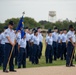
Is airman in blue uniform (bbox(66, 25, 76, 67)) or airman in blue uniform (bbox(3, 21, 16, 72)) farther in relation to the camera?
airman in blue uniform (bbox(66, 25, 76, 67))

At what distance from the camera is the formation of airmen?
1380 centimetres

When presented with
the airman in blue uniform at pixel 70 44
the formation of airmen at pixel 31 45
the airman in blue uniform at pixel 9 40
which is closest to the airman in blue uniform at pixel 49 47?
the formation of airmen at pixel 31 45

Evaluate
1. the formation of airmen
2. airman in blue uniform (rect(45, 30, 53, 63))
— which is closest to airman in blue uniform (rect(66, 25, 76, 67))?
the formation of airmen

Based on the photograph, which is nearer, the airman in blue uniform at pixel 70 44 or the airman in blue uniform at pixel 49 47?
the airman in blue uniform at pixel 70 44

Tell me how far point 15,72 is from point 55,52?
8.76m

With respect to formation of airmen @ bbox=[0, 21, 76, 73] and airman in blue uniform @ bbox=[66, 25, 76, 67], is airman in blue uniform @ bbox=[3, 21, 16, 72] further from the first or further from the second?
airman in blue uniform @ bbox=[66, 25, 76, 67]

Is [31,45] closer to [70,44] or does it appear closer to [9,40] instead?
[70,44]

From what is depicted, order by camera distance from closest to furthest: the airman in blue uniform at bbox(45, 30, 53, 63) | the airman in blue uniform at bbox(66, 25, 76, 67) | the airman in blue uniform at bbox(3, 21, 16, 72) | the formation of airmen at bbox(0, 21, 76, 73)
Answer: the airman in blue uniform at bbox(3, 21, 16, 72) < the formation of airmen at bbox(0, 21, 76, 73) < the airman in blue uniform at bbox(66, 25, 76, 67) < the airman in blue uniform at bbox(45, 30, 53, 63)

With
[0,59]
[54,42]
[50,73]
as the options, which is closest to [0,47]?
[0,59]

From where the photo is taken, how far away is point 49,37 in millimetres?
19375

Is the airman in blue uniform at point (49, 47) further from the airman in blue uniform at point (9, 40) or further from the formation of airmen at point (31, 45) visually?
the airman in blue uniform at point (9, 40)

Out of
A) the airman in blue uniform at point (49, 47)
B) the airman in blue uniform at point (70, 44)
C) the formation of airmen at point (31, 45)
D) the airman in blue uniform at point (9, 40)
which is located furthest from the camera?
the airman in blue uniform at point (49, 47)

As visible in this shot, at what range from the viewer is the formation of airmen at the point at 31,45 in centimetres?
1380

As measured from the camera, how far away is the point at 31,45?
66.9 ft
